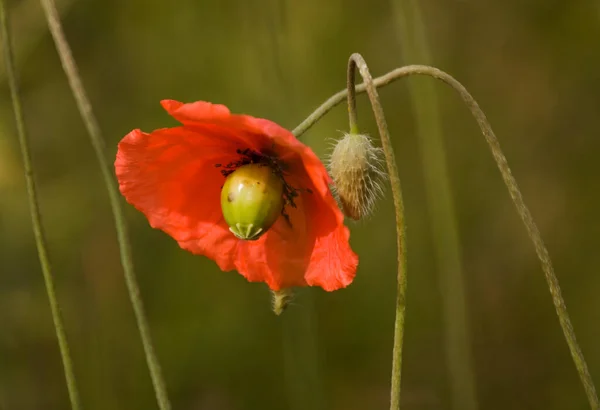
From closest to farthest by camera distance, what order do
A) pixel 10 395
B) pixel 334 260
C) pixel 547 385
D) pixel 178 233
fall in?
pixel 334 260
pixel 178 233
pixel 10 395
pixel 547 385

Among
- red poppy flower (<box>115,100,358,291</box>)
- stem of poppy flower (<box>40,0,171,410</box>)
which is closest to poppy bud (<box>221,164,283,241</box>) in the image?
red poppy flower (<box>115,100,358,291</box>)

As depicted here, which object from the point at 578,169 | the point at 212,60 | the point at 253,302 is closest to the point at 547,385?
the point at 578,169

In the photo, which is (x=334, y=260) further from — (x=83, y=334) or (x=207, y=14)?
(x=207, y=14)

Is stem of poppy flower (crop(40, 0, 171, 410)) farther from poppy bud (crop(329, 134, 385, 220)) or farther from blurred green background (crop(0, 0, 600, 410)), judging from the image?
blurred green background (crop(0, 0, 600, 410))

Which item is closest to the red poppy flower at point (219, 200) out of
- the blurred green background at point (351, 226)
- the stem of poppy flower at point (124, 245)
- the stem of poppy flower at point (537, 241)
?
the stem of poppy flower at point (124, 245)

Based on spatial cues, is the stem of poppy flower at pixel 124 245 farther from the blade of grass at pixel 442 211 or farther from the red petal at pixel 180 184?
the blade of grass at pixel 442 211

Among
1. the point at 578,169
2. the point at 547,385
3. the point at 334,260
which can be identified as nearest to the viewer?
the point at 334,260

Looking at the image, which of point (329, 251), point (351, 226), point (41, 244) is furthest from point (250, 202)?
point (351, 226)

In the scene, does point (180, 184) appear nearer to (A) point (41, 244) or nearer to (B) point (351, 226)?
(A) point (41, 244)
